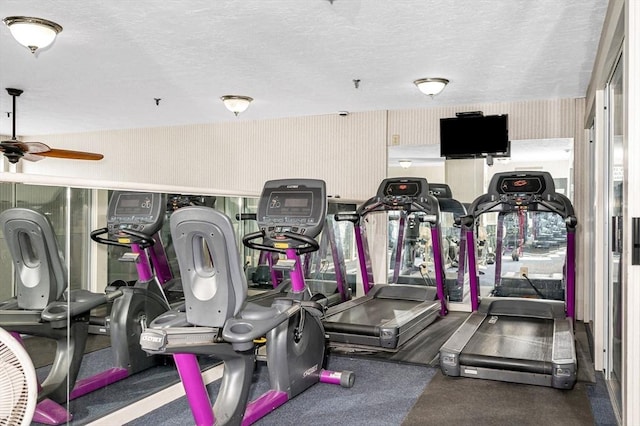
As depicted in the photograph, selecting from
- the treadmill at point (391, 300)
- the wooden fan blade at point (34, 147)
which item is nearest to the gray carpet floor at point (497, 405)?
the treadmill at point (391, 300)

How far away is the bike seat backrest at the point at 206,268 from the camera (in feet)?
8.55

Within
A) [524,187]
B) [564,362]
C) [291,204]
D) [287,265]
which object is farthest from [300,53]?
[564,362]

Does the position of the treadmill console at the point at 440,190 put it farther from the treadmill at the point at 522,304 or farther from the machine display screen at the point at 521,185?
the machine display screen at the point at 521,185

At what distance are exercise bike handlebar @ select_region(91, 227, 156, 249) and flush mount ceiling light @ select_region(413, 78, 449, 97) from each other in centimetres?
344

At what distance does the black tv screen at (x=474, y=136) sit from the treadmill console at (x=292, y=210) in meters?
3.56

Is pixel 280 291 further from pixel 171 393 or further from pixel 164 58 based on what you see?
pixel 164 58

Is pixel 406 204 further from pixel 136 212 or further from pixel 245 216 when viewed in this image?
pixel 136 212

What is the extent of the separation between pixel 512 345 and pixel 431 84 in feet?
9.18

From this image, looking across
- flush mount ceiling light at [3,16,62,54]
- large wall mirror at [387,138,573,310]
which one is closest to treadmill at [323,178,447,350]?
large wall mirror at [387,138,573,310]

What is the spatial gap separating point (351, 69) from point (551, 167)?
2.87 m

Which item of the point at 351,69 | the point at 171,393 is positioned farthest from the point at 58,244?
the point at 351,69

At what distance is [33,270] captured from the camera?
2.80 metres

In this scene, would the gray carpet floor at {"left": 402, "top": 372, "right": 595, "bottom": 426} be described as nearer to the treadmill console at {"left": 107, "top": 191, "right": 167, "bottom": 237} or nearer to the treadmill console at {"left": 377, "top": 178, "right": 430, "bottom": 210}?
the treadmill console at {"left": 107, "top": 191, "right": 167, "bottom": 237}

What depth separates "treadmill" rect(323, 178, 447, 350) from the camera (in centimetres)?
478
